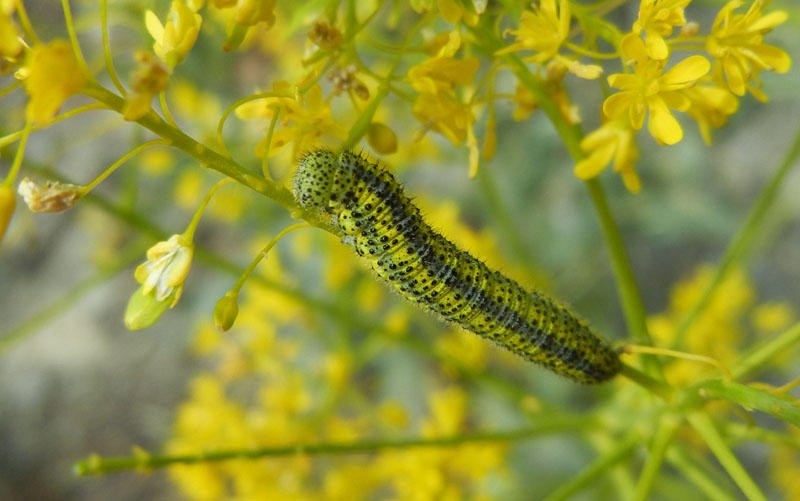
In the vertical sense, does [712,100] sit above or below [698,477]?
above

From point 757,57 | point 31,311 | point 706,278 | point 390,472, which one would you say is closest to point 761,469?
point 706,278

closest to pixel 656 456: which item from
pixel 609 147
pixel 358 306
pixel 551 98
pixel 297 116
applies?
pixel 609 147

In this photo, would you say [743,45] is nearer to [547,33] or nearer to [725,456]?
[547,33]

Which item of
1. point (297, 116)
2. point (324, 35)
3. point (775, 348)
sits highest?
point (775, 348)

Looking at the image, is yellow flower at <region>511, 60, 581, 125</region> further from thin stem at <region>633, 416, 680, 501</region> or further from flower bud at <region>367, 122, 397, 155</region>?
thin stem at <region>633, 416, 680, 501</region>

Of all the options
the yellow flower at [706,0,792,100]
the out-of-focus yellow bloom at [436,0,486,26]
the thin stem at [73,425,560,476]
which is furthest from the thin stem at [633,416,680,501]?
the out-of-focus yellow bloom at [436,0,486,26]
